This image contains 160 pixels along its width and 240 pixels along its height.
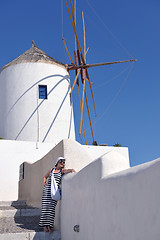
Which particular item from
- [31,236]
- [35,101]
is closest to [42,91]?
[35,101]

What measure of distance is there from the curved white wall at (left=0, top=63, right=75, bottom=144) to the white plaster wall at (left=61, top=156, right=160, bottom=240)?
827cm

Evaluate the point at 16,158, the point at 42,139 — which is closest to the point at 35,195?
the point at 16,158

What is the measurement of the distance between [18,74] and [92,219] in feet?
34.7

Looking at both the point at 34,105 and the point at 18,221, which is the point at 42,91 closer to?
the point at 34,105

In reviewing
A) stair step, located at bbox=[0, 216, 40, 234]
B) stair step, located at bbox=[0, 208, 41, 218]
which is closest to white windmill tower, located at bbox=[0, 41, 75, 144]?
stair step, located at bbox=[0, 208, 41, 218]

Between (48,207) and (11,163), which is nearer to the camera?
(48,207)

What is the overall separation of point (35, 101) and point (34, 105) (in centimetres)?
19

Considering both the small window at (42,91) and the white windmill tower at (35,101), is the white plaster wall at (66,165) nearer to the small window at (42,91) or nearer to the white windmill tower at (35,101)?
the white windmill tower at (35,101)

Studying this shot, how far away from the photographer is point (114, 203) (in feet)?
7.66

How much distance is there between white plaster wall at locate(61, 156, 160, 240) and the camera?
5.91 ft

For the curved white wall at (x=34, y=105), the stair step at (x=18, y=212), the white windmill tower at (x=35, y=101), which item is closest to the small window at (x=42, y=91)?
the white windmill tower at (x=35, y=101)

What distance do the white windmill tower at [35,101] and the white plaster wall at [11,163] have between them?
167 cm

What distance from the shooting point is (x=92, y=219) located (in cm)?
285

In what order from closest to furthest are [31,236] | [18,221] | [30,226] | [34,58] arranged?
[31,236] → [30,226] → [18,221] → [34,58]
